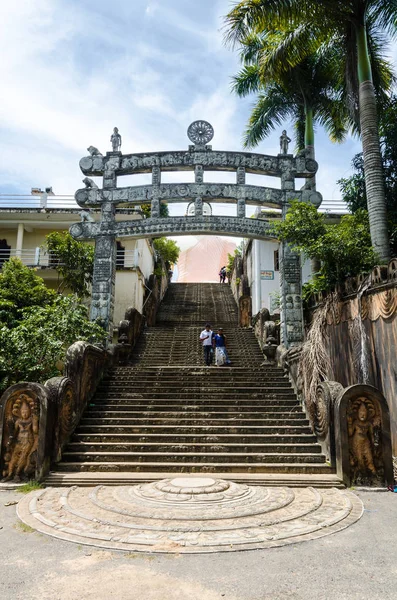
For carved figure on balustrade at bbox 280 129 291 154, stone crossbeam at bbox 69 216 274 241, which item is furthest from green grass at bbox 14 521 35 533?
carved figure on balustrade at bbox 280 129 291 154

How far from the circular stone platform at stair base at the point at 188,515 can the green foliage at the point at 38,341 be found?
4354 mm

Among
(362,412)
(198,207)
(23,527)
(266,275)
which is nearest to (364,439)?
(362,412)

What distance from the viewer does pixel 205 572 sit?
12.1ft

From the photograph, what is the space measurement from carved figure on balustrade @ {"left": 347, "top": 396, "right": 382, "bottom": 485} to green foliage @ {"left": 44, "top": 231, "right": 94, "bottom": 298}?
12.2m

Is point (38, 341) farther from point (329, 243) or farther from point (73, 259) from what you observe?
point (73, 259)

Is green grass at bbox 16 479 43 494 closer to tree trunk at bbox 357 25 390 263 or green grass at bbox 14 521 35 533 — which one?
green grass at bbox 14 521 35 533

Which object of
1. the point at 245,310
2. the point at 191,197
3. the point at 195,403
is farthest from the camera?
the point at 245,310

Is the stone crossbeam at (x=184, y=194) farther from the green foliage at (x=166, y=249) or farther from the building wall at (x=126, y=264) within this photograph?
the green foliage at (x=166, y=249)

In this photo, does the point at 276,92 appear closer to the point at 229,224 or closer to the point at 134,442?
the point at 229,224

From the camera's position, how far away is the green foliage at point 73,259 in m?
16.6

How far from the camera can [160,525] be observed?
4672 mm

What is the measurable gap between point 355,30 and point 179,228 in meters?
6.62

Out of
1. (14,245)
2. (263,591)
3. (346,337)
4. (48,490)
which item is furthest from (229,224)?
(14,245)

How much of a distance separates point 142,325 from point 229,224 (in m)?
5.57
